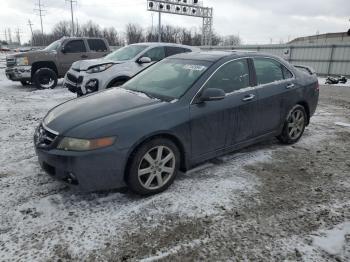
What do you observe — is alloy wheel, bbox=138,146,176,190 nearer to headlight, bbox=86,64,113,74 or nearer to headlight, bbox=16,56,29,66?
headlight, bbox=86,64,113,74

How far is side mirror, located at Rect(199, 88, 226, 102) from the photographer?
12.1 feet

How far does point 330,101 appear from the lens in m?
10.1

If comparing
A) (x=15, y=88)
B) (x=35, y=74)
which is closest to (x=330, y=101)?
(x=35, y=74)

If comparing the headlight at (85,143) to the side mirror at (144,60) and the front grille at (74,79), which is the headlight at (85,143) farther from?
the side mirror at (144,60)

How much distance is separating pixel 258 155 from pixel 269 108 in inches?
29.9

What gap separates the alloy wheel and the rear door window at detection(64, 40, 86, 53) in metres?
10.1

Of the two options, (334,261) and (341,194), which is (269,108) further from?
(334,261)

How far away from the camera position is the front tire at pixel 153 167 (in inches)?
130

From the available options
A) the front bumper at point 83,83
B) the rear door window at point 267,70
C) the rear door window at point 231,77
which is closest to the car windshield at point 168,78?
the rear door window at point 231,77

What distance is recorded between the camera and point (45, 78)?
11977 mm

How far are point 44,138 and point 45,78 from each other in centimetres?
954

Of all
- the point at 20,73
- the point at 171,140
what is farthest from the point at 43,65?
the point at 171,140

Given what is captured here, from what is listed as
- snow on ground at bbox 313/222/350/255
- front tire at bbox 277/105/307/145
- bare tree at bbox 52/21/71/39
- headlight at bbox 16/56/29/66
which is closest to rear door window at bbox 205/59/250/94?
front tire at bbox 277/105/307/145

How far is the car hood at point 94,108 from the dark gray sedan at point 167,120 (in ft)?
0.04
